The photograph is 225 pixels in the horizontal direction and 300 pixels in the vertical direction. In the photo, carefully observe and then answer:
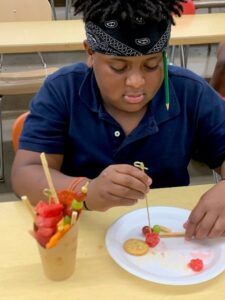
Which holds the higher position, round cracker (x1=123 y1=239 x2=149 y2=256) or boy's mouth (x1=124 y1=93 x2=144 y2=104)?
boy's mouth (x1=124 y1=93 x2=144 y2=104)

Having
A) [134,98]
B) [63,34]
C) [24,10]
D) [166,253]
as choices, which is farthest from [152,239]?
[24,10]

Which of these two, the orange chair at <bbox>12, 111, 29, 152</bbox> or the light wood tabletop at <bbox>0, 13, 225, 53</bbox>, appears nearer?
the orange chair at <bbox>12, 111, 29, 152</bbox>

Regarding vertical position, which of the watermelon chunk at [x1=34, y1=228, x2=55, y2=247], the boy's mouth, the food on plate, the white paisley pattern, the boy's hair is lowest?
the food on plate

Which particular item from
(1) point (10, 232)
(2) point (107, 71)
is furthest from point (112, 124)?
(1) point (10, 232)

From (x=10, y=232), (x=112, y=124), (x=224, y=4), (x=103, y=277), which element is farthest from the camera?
(x=224, y=4)

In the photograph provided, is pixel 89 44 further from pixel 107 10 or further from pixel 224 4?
pixel 224 4

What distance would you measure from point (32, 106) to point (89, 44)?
260mm

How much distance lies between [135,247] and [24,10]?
250 centimetres

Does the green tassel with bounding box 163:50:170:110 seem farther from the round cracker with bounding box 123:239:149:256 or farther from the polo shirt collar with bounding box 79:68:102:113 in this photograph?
the round cracker with bounding box 123:239:149:256

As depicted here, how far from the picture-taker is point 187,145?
4.24 ft

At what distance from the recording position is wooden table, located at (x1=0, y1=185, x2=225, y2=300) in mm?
816

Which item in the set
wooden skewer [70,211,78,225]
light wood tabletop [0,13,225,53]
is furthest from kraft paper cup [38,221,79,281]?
light wood tabletop [0,13,225,53]

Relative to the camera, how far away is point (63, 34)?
256 cm

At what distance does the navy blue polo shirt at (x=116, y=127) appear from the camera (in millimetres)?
1196
